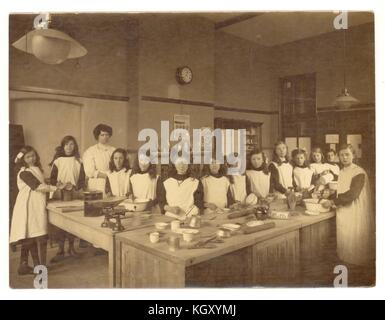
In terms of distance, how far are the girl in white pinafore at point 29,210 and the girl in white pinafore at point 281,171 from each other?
1259mm

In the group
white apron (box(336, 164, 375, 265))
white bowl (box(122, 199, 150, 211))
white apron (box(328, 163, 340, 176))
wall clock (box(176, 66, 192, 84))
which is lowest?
white apron (box(336, 164, 375, 265))

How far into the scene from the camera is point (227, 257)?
5.68 ft

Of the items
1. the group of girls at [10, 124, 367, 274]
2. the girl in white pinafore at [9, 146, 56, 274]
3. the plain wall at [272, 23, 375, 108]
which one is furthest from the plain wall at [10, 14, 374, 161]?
the girl in white pinafore at [9, 146, 56, 274]

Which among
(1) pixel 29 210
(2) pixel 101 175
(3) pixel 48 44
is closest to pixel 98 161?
(2) pixel 101 175

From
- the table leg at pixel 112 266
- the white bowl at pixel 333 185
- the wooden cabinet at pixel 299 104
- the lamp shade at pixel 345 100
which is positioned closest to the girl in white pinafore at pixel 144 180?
the table leg at pixel 112 266

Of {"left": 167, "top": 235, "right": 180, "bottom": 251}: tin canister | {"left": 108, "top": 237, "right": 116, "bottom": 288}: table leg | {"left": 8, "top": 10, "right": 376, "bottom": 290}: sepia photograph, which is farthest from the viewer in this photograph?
{"left": 8, "top": 10, "right": 376, "bottom": 290}: sepia photograph

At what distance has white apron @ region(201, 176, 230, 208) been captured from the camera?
2.02 m

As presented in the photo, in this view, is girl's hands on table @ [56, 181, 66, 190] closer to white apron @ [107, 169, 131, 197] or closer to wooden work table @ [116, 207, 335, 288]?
white apron @ [107, 169, 131, 197]

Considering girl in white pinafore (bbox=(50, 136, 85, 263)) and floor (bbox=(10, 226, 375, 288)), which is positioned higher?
girl in white pinafore (bbox=(50, 136, 85, 263))

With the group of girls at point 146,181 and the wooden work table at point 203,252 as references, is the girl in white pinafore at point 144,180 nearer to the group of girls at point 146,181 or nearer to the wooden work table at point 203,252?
the group of girls at point 146,181

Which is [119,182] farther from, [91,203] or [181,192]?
[181,192]

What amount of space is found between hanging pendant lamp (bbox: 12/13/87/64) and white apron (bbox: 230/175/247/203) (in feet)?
3.65

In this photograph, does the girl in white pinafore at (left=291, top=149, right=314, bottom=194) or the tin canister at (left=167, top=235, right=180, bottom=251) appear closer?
the tin canister at (left=167, top=235, right=180, bottom=251)
